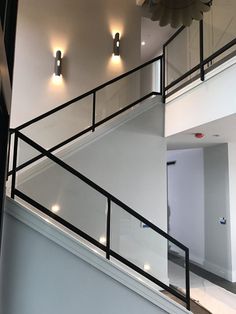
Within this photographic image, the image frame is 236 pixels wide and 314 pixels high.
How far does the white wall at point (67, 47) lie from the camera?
6012 millimetres

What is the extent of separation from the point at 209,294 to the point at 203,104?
3.28 m

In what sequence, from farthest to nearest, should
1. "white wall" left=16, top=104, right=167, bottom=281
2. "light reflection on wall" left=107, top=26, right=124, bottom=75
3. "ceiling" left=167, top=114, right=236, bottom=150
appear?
"light reflection on wall" left=107, top=26, right=124, bottom=75, "white wall" left=16, top=104, right=167, bottom=281, "ceiling" left=167, top=114, right=236, bottom=150

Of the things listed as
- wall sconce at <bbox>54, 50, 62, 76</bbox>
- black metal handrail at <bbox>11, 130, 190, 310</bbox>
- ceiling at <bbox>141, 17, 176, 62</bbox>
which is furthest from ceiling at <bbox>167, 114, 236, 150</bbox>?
ceiling at <bbox>141, 17, 176, 62</bbox>

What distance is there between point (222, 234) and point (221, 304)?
190 cm

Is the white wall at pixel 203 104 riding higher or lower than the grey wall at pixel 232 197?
higher

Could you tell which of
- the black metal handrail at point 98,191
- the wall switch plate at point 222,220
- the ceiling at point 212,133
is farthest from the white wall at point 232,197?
the black metal handrail at point 98,191

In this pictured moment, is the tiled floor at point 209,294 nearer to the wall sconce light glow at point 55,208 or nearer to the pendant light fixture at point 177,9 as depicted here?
the wall sconce light glow at point 55,208

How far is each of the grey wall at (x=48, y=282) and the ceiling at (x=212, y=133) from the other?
2.56 meters

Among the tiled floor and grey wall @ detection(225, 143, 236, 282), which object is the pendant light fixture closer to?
the tiled floor

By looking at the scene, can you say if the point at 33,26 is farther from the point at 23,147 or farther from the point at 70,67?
the point at 23,147

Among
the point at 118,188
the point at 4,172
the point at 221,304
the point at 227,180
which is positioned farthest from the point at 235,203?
the point at 4,172

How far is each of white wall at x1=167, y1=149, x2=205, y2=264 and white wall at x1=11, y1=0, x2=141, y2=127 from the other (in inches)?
114

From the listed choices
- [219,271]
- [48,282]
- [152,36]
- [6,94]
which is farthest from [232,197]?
[152,36]

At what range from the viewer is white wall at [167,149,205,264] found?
723cm
